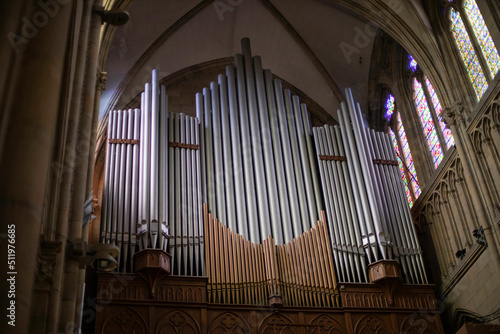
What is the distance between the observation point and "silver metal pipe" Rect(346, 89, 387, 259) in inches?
535

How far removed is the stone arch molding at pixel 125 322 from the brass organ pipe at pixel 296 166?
12.3ft

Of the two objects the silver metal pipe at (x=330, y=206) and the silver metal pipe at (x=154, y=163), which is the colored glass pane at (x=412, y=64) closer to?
the silver metal pipe at (x=330, y=206)

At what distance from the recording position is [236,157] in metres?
14.5

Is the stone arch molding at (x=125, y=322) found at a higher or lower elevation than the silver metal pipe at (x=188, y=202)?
lower

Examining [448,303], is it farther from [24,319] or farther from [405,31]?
[24,319]

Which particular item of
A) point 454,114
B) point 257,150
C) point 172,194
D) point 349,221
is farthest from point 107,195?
point 454,114

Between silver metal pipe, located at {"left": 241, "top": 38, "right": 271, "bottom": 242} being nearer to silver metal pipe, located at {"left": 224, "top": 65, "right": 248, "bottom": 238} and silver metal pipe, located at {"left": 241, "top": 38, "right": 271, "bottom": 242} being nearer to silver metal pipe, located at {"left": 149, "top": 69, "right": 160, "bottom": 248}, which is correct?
silver metal pipe, located at {"left": 224, "top": 65, "right": 248, "bottom": 238}

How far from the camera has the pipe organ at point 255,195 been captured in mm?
12594

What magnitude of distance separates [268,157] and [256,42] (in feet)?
A: 19.3

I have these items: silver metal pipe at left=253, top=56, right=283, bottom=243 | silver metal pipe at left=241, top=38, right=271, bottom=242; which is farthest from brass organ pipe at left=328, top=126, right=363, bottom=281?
silver metal pipe at left=241, top=38, right=271, bottom=242

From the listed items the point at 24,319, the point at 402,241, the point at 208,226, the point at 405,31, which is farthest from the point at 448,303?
the point at 24,319

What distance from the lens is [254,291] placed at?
12.3m

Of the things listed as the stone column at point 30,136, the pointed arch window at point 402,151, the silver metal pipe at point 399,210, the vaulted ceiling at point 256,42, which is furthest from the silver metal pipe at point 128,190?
the pointed arch window at point 402,151

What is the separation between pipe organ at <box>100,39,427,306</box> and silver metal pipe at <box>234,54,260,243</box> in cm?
3
